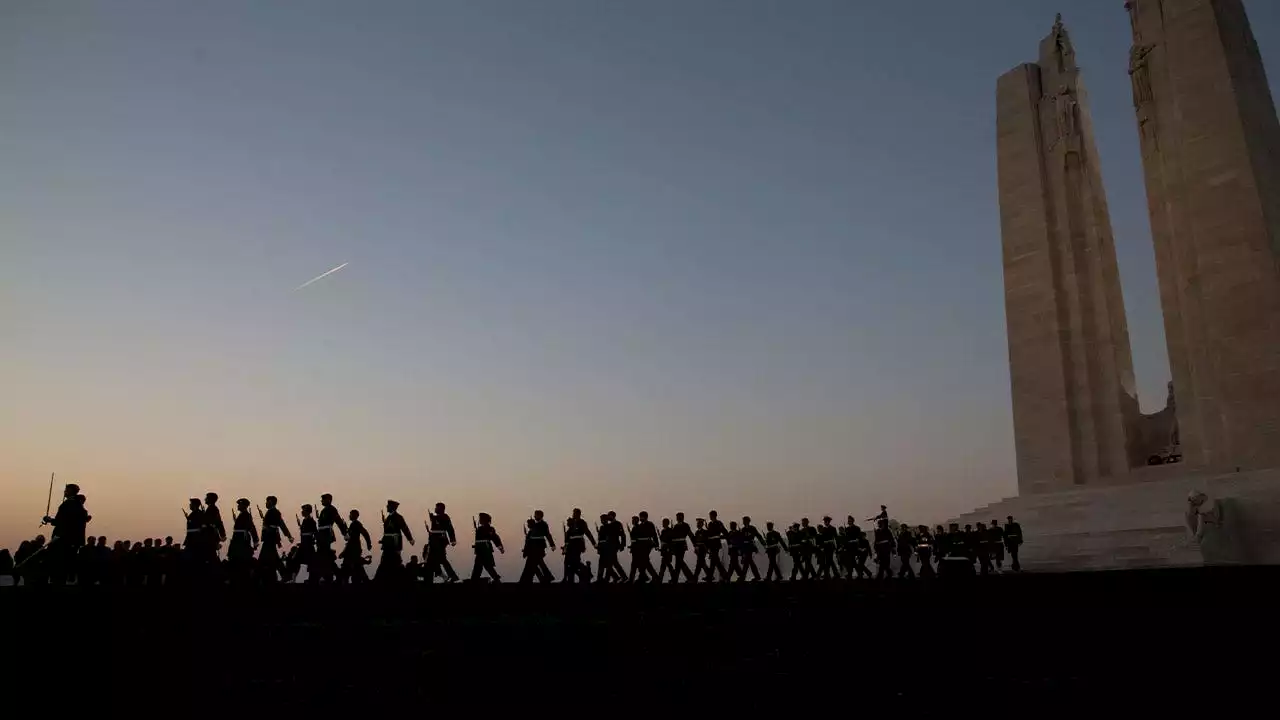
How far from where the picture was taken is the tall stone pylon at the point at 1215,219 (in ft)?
80.6

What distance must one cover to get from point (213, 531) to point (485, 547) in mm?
4556

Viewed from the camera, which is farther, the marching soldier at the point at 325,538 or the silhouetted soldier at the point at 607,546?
the silhouetted soldier at the point at 607,546

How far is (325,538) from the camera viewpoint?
49.5ft

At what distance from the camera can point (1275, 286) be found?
24438 mm

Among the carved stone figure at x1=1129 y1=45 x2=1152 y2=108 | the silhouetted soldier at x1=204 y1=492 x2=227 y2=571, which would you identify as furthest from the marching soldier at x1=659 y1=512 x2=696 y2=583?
the carved stone figure at x1=1129 y1=45 x2=1152 y2=108

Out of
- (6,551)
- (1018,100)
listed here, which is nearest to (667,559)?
(6,551)

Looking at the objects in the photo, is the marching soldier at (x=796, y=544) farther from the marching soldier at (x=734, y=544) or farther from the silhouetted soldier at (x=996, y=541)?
the silhouetted soldier at (x=996, y=541)

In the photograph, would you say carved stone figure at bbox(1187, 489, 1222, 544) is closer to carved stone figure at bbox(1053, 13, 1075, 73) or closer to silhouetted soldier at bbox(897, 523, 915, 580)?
silhouetted soldier at bbox(897, 523, 915, 580)

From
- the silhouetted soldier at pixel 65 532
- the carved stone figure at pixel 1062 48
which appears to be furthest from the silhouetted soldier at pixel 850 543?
the carved stone figure at pixel 1062 48

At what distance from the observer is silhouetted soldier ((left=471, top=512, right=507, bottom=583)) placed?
1570 cm

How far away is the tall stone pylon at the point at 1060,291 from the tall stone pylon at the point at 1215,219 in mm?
2727

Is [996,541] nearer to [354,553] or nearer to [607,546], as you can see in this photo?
[607,546]

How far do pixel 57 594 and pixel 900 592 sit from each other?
12.2 meters

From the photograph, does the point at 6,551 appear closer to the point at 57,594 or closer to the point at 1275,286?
the point at 57,594
